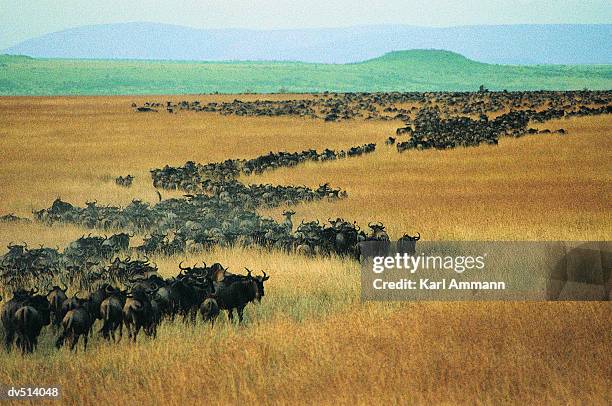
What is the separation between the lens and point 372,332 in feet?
42.0

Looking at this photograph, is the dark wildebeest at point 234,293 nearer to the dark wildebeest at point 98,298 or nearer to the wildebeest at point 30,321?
the dark wildebeest at point 98,298

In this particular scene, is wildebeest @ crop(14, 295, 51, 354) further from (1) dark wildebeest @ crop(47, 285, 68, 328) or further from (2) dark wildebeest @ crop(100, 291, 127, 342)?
(2) dark wildebeest @ crop(100, 291, 127, 342)

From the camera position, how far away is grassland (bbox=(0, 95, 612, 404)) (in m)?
10.5

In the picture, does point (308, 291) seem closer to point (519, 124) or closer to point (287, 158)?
point (287, 158)

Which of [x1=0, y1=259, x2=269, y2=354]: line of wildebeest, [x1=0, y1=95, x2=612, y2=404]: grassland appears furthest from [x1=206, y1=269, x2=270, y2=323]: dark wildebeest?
[x1=0, y1=95, x2=612, y2=404]: grassland

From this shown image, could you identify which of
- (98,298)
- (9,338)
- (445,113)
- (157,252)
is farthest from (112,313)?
(445,113)

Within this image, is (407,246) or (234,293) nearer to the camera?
(234,293)

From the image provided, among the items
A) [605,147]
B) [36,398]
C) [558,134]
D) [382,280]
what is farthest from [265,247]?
[558,134]

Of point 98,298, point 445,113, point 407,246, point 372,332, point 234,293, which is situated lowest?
point 445,113

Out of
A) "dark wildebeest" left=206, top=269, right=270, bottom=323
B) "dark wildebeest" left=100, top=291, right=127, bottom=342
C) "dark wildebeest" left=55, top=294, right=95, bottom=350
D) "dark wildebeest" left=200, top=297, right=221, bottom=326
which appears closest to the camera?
"dark wildebeest" left=55, top=294, right=95, bottom=350

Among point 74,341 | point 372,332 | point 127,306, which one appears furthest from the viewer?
point 372,332

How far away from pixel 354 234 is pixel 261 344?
6.69 meters

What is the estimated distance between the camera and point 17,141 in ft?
179

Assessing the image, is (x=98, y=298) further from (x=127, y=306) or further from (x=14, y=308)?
(x=14, y=308)
